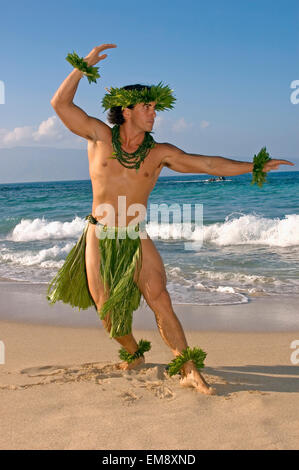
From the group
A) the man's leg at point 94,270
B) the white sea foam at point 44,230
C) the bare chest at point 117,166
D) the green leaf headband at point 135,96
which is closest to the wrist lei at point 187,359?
the man's leg at point 94,270

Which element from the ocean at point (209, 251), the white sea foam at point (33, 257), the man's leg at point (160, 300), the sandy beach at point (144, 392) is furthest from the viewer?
the white sea foam at point (33, 257)

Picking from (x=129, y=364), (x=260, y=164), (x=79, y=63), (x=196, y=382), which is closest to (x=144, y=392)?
(x=196, y=382)

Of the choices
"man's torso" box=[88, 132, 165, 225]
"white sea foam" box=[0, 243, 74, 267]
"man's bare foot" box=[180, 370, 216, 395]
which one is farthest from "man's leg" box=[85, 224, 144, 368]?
"white sea foam" box=[0, 243, 74, 267]

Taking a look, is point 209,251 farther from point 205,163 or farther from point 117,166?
point 117,166

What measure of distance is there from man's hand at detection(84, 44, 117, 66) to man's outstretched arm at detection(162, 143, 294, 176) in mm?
604

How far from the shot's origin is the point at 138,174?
9.71 feet

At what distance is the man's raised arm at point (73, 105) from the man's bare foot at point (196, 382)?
56.5 inches

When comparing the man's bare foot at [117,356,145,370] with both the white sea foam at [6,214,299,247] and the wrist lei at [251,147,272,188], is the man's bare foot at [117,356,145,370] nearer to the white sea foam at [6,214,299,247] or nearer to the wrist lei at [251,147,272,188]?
the wrist lei at [251,147,272,188]

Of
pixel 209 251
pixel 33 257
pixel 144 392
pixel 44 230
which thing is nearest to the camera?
pixel 144 392

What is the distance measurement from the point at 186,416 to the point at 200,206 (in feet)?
47.6

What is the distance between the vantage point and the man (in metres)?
2.91

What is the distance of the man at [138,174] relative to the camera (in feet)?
9.55

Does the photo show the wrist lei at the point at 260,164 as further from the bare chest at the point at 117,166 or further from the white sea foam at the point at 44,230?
the white sea foam at the point at 44,230

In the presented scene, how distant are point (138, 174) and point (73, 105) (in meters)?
→ 0.52
